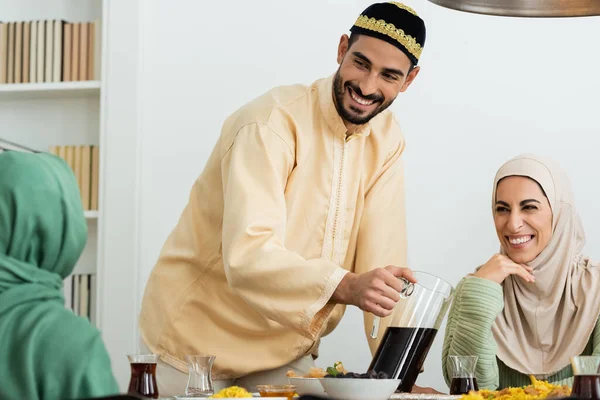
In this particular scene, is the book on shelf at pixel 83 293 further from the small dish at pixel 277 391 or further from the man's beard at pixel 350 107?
the small dish at pixel 277 391

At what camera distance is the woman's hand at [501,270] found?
259cm

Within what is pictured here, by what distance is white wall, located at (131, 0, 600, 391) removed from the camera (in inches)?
123

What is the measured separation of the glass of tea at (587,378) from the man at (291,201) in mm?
860

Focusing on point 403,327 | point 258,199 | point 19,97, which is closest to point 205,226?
point 258,199

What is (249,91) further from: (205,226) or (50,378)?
(50,378)

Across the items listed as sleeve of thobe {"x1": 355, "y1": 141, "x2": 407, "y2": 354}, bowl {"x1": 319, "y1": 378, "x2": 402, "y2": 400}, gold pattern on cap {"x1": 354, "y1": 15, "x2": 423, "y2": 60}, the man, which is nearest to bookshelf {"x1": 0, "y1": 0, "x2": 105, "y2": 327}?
the man

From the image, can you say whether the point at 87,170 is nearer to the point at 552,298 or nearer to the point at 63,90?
the point at 63,90

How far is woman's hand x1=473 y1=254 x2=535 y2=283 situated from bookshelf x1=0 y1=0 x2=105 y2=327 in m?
1.50

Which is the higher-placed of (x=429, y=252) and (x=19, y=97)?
(x=19, y=97)

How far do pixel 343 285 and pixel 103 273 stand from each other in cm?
167

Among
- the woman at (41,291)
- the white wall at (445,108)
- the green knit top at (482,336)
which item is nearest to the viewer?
the woman at (41,291)

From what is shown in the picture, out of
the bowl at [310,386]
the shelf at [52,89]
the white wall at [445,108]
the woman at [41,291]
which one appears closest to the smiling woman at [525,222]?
the white wall at [445,108]

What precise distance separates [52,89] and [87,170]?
0.34m

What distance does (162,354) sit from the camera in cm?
233
